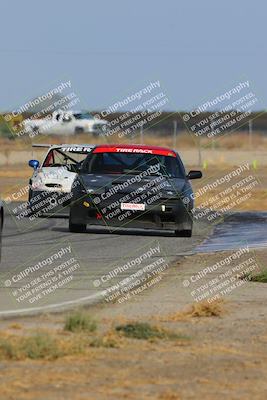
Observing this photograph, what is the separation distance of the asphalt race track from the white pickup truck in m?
36.5

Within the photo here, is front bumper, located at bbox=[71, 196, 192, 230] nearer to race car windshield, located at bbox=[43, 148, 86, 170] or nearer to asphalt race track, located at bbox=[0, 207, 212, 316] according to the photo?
asphalt race track, located at bbox=[0, 207, 212, 316]

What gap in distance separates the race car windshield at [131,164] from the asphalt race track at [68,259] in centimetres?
104

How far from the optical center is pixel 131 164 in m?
23.6

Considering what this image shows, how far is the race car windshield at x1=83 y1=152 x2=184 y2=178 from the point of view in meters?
23.5

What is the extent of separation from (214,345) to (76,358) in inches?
55.4

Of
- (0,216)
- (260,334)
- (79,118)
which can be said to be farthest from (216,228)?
(79,118)

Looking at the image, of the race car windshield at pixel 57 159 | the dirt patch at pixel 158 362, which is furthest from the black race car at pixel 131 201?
the dirt patch at pixel 158 362

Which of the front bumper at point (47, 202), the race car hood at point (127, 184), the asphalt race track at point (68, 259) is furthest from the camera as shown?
the front bumper at point (47, 202)

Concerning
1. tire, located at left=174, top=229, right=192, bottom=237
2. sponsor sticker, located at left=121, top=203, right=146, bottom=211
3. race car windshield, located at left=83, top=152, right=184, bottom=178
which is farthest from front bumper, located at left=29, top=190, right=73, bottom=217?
sponsor sticker, located at left=121, top=203, right=146, bottom=211

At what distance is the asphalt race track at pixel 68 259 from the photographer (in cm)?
1351

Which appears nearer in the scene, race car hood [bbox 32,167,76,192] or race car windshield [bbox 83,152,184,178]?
race car windshield [bbox 83,152,184,178]

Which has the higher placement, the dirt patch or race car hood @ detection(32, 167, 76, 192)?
the dirt patch

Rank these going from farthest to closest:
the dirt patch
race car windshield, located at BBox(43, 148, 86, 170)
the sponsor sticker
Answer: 1. race car windshield, located at BBox(43, 148, 86, 170)
2. the sponsor sticker
3. the dirt patch

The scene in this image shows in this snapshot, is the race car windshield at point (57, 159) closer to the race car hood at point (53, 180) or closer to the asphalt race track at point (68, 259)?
the race car hood at point (53, 180)
